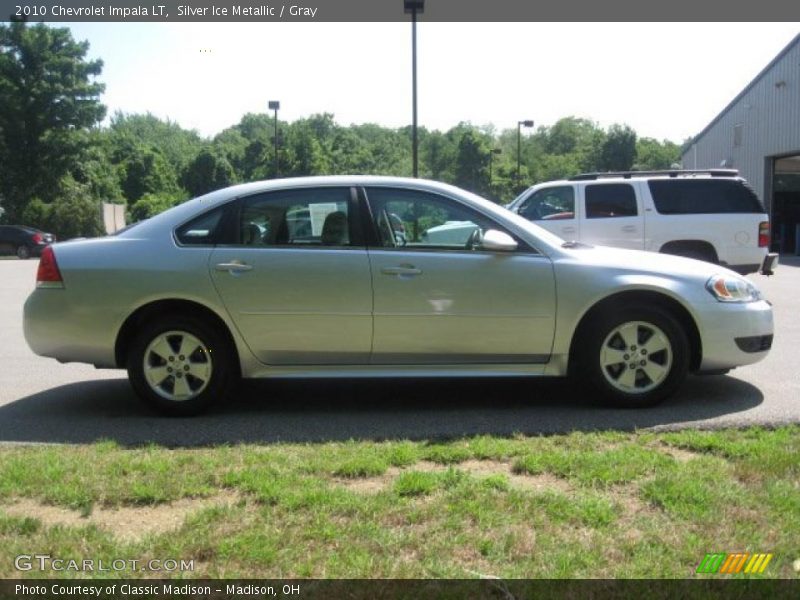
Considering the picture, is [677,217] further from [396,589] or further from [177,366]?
[396,589]

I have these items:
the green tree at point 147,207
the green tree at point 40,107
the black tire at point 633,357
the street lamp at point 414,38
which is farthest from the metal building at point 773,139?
the green tree at point 147,207

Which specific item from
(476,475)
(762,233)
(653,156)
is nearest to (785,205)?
(762,233)

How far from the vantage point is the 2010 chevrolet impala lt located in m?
5.41

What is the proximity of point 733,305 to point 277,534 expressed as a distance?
3.77m

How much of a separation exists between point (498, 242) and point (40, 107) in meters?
44.2

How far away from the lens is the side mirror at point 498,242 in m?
5.39

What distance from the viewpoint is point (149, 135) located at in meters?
117

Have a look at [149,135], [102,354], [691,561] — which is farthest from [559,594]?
[149,135]

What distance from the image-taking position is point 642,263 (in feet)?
18.3

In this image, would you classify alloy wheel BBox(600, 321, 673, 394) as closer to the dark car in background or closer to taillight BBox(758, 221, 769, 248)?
taillight BBox(758, 221, 769, 248)

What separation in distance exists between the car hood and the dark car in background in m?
29.6

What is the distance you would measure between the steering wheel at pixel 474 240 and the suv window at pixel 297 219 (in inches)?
33.0

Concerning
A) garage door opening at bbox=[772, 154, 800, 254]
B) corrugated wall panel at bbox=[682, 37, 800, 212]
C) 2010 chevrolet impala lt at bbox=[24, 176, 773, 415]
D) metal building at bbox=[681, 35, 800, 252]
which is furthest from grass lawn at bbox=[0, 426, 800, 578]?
garage door opening at bbox=[772, 154, 800, 254]

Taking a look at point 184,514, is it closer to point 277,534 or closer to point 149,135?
point 277,534
